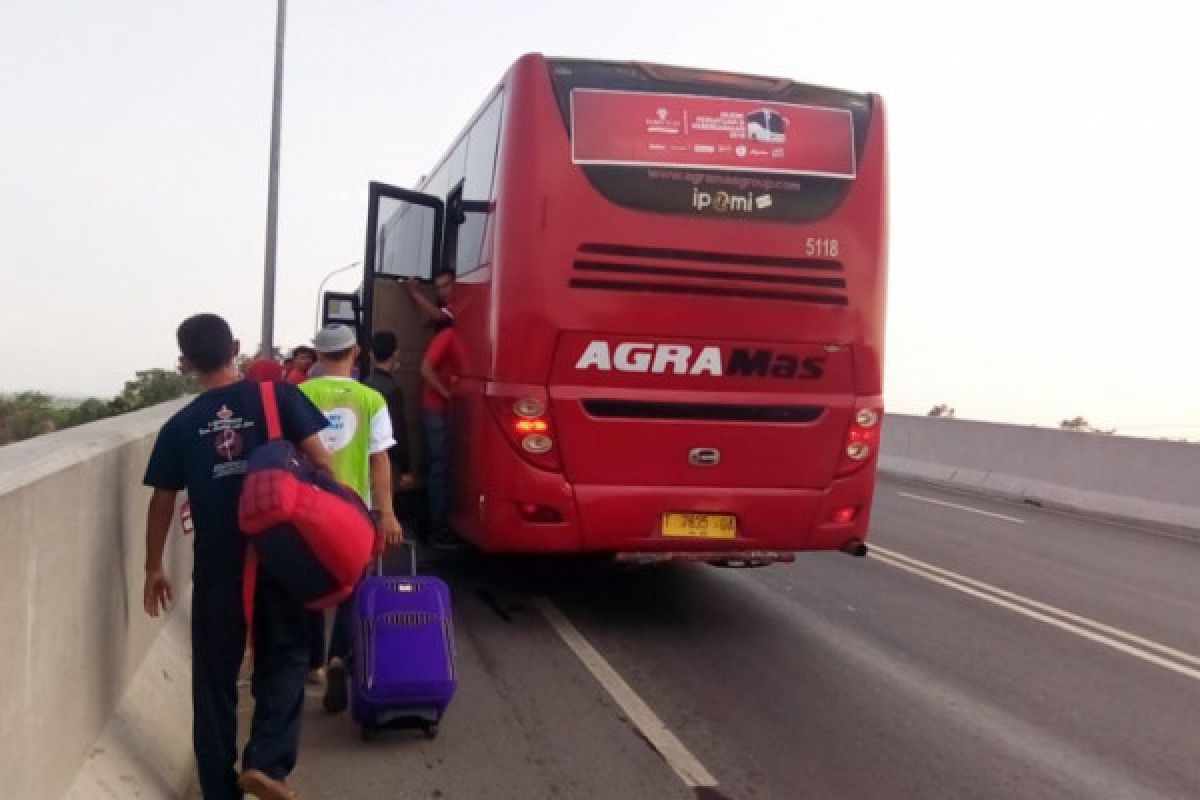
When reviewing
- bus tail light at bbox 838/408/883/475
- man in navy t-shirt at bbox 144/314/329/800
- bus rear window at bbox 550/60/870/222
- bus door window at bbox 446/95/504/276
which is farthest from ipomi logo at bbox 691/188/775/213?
man in navy t-shirt at bbox 144/314/329/800

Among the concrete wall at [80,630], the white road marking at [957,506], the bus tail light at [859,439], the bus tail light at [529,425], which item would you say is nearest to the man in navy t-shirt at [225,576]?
the concrete wall at [80,630]

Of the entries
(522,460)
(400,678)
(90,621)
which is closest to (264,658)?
(90,621)

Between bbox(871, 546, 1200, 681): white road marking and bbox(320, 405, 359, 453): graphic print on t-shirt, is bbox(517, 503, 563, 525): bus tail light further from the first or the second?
bbox(871, 546, 1200, 681): white road marking

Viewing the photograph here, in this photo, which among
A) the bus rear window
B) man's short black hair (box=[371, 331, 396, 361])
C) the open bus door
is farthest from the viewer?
the open bus door

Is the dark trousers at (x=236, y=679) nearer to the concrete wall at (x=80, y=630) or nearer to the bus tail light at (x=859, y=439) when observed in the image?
the concrete wall at (x=80, y=630)

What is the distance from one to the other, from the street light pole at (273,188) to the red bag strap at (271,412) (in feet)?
53.0

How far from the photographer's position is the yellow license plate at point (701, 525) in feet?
22.1

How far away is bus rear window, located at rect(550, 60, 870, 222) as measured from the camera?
662cm

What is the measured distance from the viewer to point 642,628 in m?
7.19

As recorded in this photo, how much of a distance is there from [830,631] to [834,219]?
2.76 m

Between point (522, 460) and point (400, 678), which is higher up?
point (522, 460)

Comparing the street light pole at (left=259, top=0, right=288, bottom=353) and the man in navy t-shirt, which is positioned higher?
the street light pole at (left=259, top=0, right=288, bottom=353)

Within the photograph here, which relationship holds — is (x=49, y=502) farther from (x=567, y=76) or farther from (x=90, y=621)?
(x=567, y=76)

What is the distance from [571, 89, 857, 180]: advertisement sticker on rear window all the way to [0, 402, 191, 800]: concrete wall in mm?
3183
